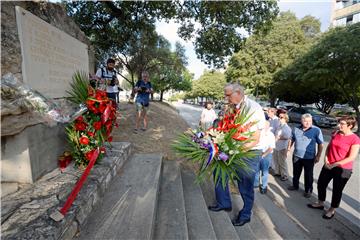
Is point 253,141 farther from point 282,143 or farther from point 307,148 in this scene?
point 282,143

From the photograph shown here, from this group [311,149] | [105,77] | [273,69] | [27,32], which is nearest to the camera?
[27,32]

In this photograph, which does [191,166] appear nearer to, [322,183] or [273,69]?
[322,183]

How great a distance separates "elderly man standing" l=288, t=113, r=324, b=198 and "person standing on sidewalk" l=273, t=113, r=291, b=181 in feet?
A: 2.25

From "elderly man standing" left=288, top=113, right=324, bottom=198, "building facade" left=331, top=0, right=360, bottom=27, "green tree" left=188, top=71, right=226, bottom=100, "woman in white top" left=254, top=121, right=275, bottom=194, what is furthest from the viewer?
"green tree" left=188, top=71, right=226, bottom=100

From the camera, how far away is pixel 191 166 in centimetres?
542

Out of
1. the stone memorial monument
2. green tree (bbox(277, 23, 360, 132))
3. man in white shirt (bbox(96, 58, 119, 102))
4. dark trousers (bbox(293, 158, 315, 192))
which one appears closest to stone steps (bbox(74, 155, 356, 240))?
dark trousers (bbox(293, 158, 315, 192))

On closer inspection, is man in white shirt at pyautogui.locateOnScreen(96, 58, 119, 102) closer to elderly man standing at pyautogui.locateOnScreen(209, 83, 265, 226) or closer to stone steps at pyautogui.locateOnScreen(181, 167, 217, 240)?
stone steps at pyautogui.locateOnScreen(181, 167, 217, 240)

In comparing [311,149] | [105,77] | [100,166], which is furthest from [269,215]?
[105,77]

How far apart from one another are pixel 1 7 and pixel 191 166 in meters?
4.37

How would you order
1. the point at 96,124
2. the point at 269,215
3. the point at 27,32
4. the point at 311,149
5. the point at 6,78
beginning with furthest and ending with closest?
the point at 311,149 < the point at 269,215 < the point at 96,124 < the point at 27,32 < the point at 6,78

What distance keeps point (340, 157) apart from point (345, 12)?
4318 cm

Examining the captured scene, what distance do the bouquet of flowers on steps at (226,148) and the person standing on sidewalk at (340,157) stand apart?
1785mm

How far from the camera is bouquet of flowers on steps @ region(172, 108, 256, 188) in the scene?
2.97m

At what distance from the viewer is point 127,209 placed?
282 centimetres
